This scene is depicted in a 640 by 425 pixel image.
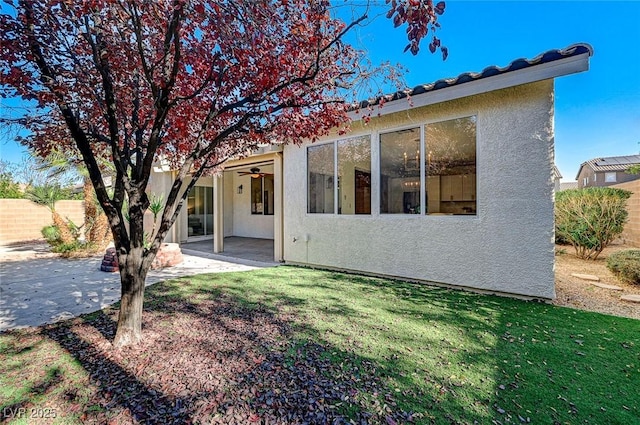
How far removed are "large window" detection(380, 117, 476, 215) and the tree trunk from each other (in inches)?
236

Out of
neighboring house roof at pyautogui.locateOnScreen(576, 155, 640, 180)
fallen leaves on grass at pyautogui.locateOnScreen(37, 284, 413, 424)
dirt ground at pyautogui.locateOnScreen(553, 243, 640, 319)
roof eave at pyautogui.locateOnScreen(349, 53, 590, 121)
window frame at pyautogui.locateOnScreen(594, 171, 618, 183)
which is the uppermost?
neighboring house roof at pyautogui.locateOnScreen(576, 155, 640, 180)

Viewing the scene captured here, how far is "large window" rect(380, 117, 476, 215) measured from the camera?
22.5 feet

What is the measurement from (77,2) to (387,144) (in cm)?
678

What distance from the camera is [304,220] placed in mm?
9719

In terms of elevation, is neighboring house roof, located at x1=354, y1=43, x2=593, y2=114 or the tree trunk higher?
neighboring house roof, located at x1=354, y1=43, x2=593, y2=114

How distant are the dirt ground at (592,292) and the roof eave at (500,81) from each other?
4.57 meters

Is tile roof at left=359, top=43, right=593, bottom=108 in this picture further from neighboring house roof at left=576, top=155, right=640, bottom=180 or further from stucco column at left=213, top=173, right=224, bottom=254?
neighboring house roof at left=576, top=155, right=640, bottom=180

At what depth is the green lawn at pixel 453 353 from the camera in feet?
9.37

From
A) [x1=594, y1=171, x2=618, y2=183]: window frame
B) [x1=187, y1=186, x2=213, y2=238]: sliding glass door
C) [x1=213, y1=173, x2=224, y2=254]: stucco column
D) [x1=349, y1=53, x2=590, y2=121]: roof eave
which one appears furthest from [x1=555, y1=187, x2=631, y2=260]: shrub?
[x1=594, y1=171, x2=618, y2=183]: window frame

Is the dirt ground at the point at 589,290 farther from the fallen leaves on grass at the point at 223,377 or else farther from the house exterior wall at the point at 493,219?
the fallen leaves on grass at the point at 223,377

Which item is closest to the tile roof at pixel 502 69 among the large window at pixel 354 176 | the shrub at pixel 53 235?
the large window at pixel 354 176

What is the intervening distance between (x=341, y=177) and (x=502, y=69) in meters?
4.72

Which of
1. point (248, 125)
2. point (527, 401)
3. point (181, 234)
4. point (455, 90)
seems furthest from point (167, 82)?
point (181, 234)

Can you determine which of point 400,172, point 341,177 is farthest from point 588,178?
point 341,177
